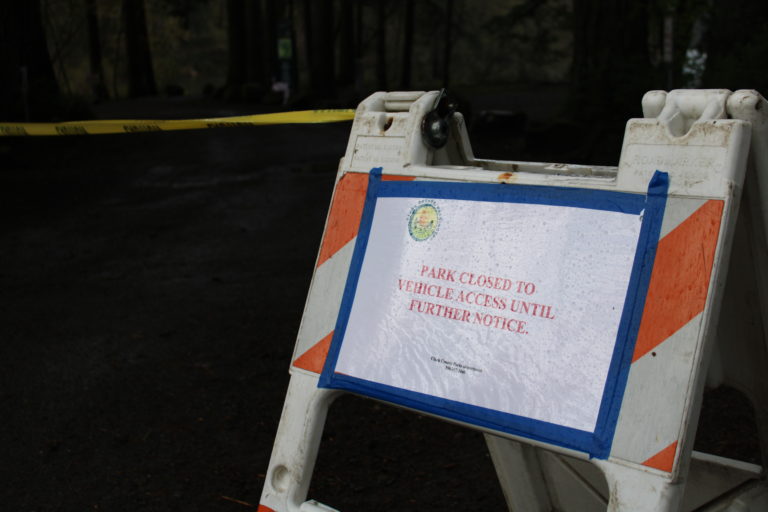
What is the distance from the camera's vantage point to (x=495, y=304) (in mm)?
2078

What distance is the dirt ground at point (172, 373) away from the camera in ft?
12.2

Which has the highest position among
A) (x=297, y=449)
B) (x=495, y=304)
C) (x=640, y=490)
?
(x=495, y=304)

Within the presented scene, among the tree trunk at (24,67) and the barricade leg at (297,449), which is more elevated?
the barricade leg at (297,449)

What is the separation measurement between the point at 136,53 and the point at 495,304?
37834 mm

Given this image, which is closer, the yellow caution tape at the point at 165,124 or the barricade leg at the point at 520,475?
the barricade leg at the point at 520,475

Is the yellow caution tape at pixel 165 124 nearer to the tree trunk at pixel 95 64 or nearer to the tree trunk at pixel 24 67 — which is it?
the tree trunk at pixel 24 67

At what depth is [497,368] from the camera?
6.69ft

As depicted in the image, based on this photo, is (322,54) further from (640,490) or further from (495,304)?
(640,490)

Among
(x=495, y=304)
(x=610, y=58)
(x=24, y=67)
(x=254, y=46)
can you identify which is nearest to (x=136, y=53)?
(x=254, y=46)

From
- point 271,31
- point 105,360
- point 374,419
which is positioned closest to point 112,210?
point 105,360

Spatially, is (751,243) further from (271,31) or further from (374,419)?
(271,31)

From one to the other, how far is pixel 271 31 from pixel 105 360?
33583mm

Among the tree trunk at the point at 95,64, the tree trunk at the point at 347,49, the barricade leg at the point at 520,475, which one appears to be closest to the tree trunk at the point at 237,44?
the tree trunk at the point at 347,49

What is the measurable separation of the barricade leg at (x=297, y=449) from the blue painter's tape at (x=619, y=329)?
0.16 feet
